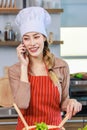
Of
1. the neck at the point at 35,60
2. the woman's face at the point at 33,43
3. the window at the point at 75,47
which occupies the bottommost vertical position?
the window at the point at 75,47

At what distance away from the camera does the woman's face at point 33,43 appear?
4.85 feet

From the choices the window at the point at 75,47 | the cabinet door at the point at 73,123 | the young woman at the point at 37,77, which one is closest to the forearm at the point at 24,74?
the young woman at the point at 37,77

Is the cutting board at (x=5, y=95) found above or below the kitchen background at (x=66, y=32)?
below

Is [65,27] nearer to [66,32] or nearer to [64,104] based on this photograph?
[66,32]

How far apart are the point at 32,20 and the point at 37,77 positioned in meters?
0.28

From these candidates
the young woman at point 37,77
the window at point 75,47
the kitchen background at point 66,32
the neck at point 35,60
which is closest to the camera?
the young woman at point 37,77

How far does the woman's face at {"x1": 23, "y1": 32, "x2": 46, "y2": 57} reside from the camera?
1.48 metres

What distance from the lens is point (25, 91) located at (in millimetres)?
1495

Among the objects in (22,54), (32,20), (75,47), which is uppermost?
(32,20)

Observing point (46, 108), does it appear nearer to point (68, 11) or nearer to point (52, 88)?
point (52, 88)

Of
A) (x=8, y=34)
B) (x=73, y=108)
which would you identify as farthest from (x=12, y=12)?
(x=73, y=108)

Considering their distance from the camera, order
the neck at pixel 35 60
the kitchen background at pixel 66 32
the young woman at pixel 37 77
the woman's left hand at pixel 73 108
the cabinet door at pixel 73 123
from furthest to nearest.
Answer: the kitchen background at pixel 66 32
the cabinet door at pixel 73 123
the neck at pixel 35 60
the young woman at pixel 37 77
the woman's left hand at pixel 73 108

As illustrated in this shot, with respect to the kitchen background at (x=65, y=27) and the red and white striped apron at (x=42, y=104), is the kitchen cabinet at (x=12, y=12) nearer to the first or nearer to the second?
the kitchen background at (x=65, y=27)

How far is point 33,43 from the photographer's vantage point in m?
1.47
